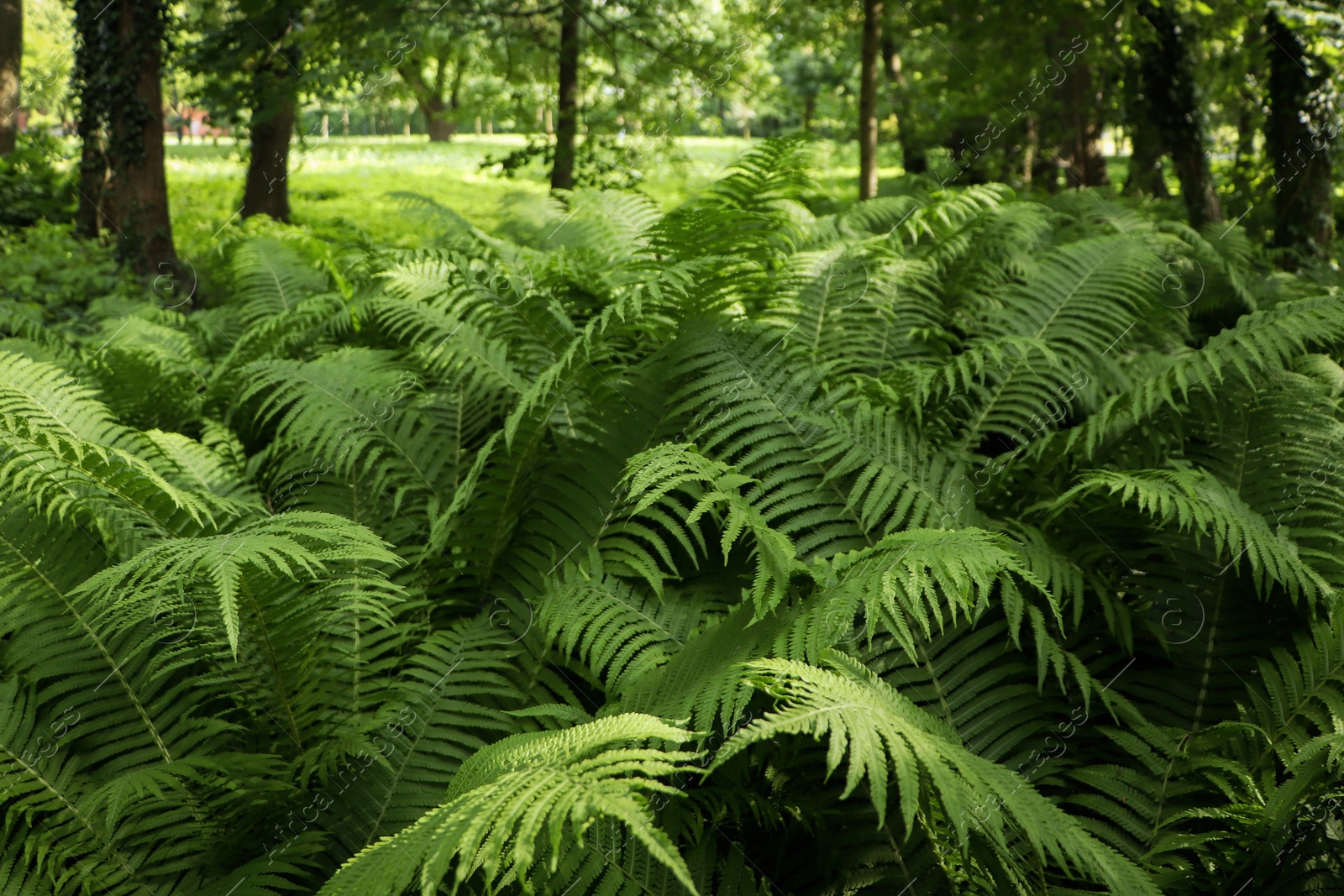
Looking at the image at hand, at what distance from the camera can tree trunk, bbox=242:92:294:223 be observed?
8.49m

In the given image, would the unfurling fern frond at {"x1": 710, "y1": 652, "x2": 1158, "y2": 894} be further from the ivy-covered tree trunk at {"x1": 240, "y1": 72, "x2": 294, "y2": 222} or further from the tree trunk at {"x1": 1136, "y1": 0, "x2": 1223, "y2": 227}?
the ivy-covered tree trunk at {"x1": 240, "y1": 72, "x2": 294, "y2": 222}

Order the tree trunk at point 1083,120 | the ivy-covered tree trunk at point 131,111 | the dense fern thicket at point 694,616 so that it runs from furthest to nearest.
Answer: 1. the tree trunk at point 1083,120
2. the ivy-covered tree trunk at point 131,111
3. the dense fern thicket at point 694,616

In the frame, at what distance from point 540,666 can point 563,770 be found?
780 millimetres

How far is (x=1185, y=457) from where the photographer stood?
2346 mm

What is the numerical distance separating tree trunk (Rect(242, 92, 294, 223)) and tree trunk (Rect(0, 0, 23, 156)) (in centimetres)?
265

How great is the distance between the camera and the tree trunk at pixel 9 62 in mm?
9180

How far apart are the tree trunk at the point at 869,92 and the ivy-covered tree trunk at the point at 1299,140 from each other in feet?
9.53

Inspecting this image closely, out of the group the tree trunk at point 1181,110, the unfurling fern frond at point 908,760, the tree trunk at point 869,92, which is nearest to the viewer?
the unfurling fern frond at point 908,760

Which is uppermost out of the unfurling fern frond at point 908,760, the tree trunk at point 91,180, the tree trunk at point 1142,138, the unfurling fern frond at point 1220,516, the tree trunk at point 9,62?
the tree trunk at point 9,62

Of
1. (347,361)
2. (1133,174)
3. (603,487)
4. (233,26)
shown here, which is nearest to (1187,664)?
(603,487)

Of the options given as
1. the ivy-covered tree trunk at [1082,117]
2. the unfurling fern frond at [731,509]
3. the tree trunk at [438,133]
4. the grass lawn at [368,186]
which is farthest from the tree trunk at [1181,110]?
the tree trunk at [438,133]

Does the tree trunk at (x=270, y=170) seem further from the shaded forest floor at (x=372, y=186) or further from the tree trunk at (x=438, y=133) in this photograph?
the tree trunk at (x=438, y=133)

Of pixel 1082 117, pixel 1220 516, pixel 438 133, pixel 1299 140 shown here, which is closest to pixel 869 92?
pixel 1082 117

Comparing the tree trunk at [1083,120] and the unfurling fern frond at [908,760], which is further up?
the tree trunk at [1083,120]
